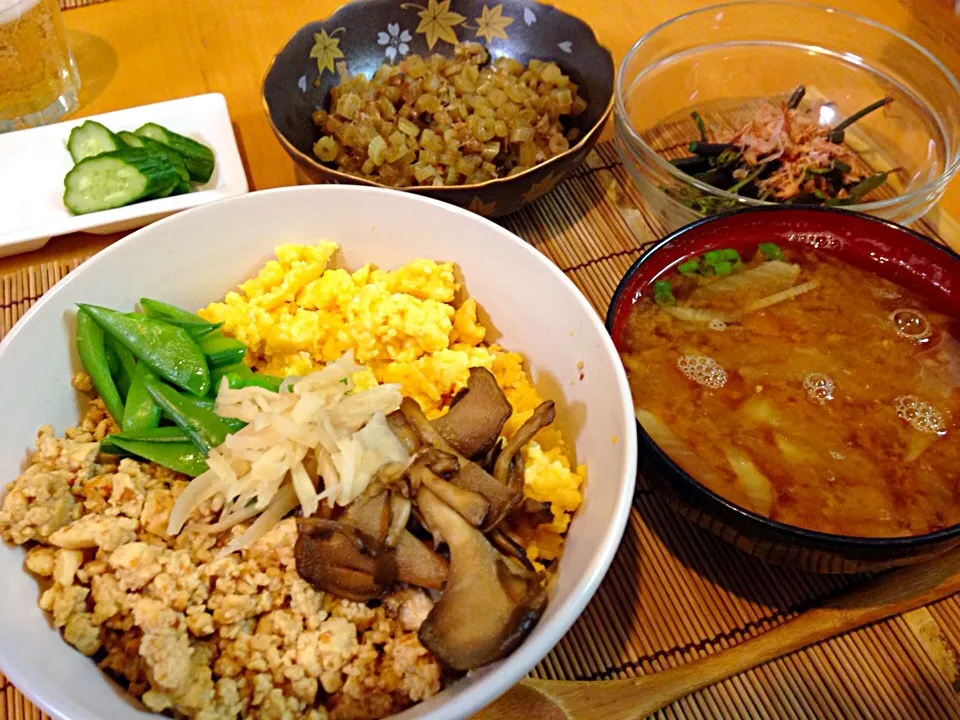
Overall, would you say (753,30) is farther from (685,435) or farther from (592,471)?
(592,471)

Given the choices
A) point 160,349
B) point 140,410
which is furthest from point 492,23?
point 140,410

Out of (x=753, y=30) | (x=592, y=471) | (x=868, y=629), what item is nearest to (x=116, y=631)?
(x=592, y=471)

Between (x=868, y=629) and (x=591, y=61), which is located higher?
(x=591, y=61)

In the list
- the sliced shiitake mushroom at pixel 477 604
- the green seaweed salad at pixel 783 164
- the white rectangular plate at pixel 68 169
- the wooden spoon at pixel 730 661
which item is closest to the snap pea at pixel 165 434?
the sliced shiitake mushroom at pixel 477 604

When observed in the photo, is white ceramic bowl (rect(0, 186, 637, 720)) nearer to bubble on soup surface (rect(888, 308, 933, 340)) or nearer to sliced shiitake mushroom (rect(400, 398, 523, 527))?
sliced shiitake mushroom (rect(400, 398, 523, 527))

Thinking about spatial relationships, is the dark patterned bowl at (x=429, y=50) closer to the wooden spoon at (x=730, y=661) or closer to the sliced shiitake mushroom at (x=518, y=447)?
the sliced shiitake mushroom at (x=518, y=447)

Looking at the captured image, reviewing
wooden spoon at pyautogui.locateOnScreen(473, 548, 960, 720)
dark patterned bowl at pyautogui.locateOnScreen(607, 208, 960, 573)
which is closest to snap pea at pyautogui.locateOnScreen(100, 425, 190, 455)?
wooden spoon at pyautogui.locateOnScreen(473, 548, 960, 720)
